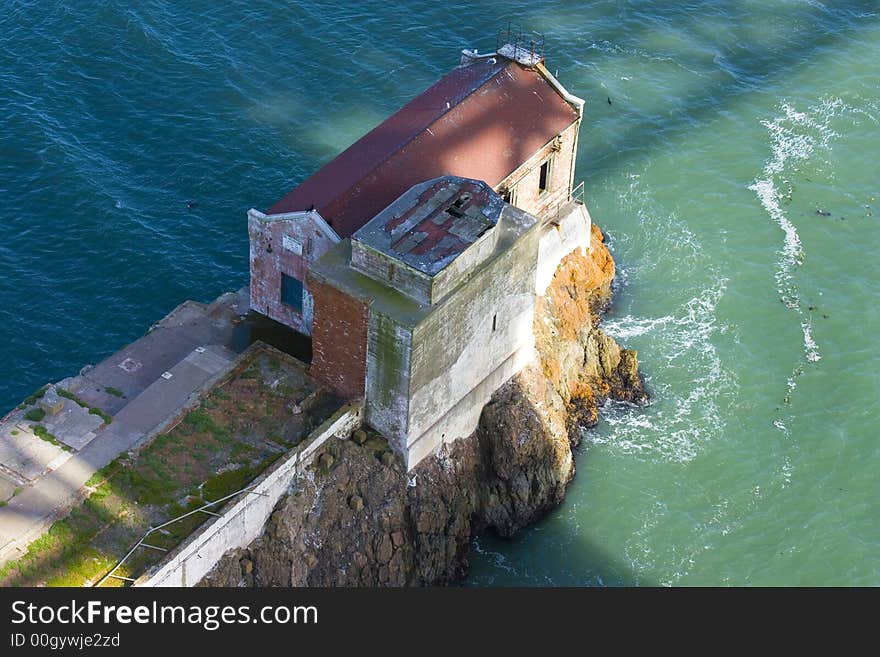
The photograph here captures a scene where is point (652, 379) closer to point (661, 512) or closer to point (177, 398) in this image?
point (661, 512)

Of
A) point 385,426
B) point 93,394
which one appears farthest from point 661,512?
point 93,394

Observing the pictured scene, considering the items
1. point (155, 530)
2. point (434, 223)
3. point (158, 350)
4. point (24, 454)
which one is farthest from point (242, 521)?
point (434, 223)

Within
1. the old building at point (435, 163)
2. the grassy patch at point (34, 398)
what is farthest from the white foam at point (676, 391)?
the grassy patch at point (34, 398)

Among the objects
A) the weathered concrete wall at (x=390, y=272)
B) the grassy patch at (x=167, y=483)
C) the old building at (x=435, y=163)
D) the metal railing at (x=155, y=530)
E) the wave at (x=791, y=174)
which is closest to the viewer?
the metal railing at (x=155, y=530)

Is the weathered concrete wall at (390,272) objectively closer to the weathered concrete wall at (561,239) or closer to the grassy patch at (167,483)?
the grassy patch at (167,483)

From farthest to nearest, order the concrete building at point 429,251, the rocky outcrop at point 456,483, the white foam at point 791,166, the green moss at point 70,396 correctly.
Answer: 1. the white foam at point 791,166
2. the green moss at point 70,396
3. the rocky outcrop at point 456,483
4. the concrete building at point 429,251

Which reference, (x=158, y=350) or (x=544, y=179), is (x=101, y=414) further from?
(x=544, y=179)
